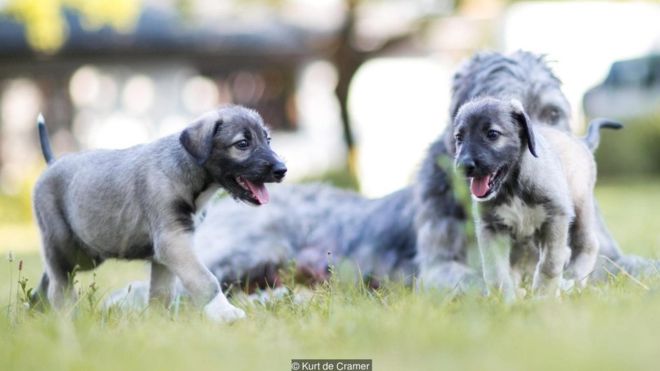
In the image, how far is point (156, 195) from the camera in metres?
5.01

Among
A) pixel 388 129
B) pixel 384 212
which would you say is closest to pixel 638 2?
pixel 388 129

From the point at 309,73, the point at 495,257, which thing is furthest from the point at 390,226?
the point at 309,73

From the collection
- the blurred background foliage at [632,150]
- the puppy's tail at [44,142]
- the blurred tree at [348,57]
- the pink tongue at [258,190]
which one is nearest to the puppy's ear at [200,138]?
the pink tongue at [258,190]

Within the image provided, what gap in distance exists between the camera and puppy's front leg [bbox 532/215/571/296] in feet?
16.3

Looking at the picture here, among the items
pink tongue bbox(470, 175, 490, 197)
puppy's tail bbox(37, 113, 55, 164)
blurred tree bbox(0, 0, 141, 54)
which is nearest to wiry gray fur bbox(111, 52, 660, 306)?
pink tongue bbox(470, 175, 490, 197)

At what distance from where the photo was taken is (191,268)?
487 cm

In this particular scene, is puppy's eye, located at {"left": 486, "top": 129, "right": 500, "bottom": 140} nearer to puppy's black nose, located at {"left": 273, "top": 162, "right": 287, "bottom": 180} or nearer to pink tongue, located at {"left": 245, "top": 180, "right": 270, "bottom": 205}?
puppy's black nose, located at {"left": 273, "top": 162, "right": 287, "bottom": 180}

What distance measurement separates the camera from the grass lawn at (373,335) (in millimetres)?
3688

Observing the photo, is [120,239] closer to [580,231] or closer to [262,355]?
[262,355]

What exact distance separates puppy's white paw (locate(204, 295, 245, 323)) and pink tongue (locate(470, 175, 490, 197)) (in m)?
1.24

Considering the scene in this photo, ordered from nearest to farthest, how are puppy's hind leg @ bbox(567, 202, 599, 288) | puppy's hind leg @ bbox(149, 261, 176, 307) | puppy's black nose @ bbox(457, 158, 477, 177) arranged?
1. puppy's black nose @ bbox(457, 158, 477, 177)
2. puppy's hind leg @ bbox(567, 202, 599, 288)
3. puppy's hind leg @ bbox(149, 261, 176, 307)

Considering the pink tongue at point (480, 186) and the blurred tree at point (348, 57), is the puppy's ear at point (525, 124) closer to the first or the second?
the pink tongue at point (480, 186)

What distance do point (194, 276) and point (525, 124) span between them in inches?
68.6

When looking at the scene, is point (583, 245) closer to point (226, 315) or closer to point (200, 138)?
point (226, 315)
